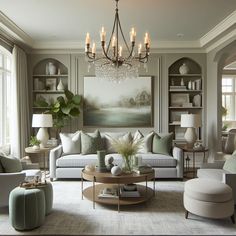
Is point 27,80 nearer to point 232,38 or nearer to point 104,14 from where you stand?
point 104,14

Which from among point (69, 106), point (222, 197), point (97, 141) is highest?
point (69, 106)

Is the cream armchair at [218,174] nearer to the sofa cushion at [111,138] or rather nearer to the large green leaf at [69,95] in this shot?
the sofa cushion at [111,138]

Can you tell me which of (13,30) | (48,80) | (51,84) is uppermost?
(13,30)

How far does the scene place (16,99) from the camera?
5984mm

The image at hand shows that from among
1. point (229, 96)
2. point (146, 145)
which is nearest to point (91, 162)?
point (146, 145)

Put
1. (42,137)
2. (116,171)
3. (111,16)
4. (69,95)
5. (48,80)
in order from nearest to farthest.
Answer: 1. (116,171)
2. (111,16)
3. (42,137)
4. (69,95)
5. (48,80)

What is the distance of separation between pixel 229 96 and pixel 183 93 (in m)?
5.84

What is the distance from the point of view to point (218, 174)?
412 cm

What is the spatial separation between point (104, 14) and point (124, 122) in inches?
114

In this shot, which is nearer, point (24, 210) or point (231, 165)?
point (24, 210)

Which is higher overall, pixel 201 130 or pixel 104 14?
pixel 104 14

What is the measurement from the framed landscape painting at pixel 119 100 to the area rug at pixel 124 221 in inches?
109

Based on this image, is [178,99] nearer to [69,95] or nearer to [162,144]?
[162,144]

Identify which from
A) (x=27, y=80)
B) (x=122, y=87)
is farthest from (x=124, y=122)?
(x=27, y=80)
